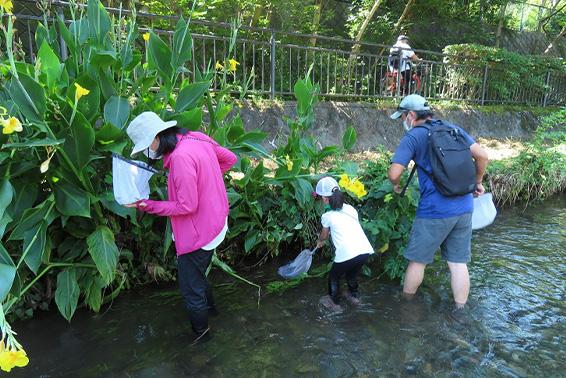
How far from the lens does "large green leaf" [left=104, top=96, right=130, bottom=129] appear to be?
2.75 m

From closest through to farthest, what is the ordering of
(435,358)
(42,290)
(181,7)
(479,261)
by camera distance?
(435,358) < (42,290) < (479,261) < (181,7)

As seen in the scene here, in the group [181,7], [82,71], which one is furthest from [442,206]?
[181,7]

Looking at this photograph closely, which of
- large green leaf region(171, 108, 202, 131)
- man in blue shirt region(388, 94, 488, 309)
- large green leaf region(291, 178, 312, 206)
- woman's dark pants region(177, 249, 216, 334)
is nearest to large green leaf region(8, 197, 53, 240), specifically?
woman's dark pants region(177, 249, 216, 334)

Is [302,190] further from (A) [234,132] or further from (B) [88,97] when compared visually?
(B) [88,97]

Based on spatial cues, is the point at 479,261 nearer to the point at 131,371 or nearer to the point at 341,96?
the point at 131,371

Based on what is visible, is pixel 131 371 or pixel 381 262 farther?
pixel 381 262

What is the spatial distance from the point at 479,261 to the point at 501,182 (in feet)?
8.15

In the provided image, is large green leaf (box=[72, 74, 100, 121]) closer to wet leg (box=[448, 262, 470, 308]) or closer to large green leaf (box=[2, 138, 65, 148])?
large green leaf (box=[2, 138, 65, 148])

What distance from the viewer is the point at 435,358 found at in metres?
2.66

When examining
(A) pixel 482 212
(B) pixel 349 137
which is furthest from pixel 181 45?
(A) pixel 482 212

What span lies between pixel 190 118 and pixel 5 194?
3.93 ft

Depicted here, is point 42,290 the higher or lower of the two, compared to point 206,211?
lower

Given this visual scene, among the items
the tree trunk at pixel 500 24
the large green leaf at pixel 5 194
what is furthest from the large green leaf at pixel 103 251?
the tree trunk at pixel 500 24

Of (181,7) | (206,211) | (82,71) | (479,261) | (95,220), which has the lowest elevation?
(479,261)
